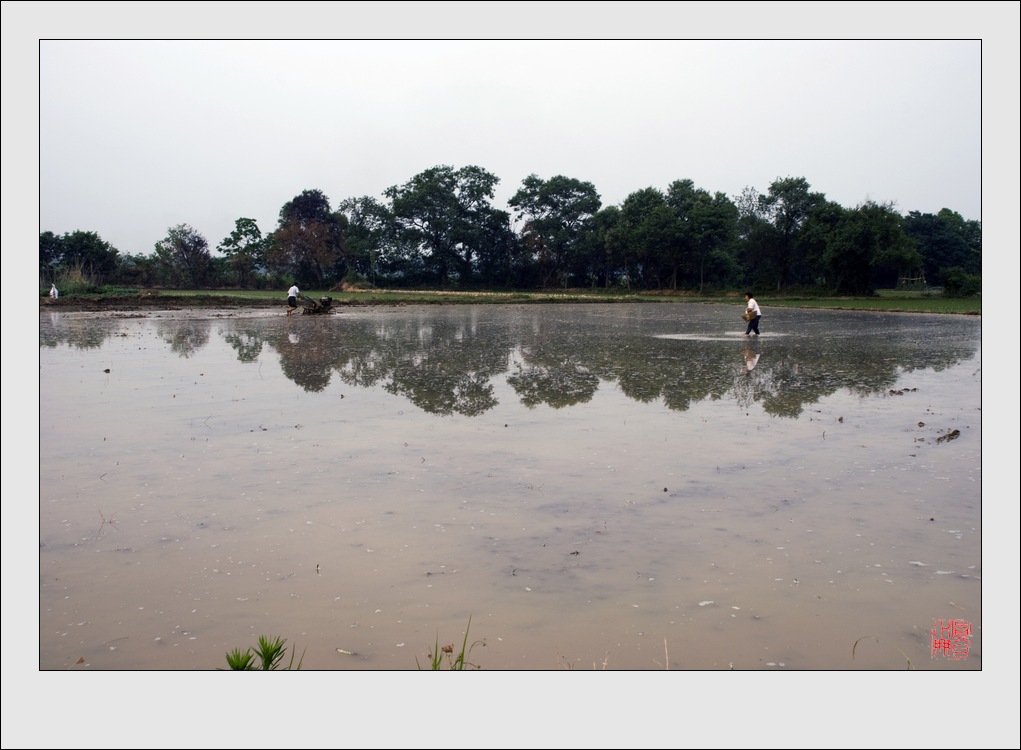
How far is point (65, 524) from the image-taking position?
219 inches

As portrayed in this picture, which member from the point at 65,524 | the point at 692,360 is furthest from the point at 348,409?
the point at 692,360

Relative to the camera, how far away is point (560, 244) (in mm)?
63625

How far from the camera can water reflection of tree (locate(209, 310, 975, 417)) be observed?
1114 centimetres

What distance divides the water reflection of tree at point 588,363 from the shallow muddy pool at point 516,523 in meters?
0.19

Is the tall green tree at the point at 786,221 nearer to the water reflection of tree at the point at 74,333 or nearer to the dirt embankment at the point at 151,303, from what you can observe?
the dirt embankment at the point at 151,303

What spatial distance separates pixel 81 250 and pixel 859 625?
45.8 meters

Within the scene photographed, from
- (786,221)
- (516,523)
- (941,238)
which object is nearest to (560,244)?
(786,221)

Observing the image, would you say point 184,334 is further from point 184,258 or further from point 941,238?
point 941,238

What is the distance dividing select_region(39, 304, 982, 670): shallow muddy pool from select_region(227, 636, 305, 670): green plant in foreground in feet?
0.32

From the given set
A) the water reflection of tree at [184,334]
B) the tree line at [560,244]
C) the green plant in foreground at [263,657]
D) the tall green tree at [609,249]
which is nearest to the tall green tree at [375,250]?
the tree line at [560,244]

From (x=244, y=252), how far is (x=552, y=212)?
25.5 meters

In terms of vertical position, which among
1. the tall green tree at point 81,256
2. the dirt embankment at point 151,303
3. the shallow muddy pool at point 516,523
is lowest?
the shallow muddy pool at point 516,523

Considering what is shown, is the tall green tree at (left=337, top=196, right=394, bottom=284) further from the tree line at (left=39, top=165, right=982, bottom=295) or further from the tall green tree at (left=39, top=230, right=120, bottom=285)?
the tall green tree at (left=39, top=230, right=120, bottom=285)

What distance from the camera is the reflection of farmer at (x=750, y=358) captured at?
1422 centimetres
